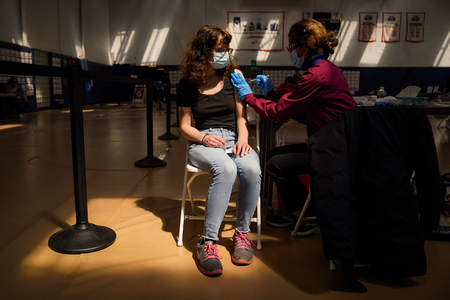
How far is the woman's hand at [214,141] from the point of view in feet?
5.52

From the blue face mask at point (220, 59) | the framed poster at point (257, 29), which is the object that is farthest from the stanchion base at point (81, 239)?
the framed poster at point (257, 29)

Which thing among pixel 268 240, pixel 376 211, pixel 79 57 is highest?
pixel 79 57

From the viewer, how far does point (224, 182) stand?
156 centimetres

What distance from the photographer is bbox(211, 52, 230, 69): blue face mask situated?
1741 mm

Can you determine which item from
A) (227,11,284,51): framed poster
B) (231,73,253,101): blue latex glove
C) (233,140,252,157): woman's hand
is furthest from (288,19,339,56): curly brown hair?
(227,11,284,51): framed poster

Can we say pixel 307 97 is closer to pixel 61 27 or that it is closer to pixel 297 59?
pixel 297 59

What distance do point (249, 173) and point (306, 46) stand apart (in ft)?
2.15

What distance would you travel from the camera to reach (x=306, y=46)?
1.67 meters

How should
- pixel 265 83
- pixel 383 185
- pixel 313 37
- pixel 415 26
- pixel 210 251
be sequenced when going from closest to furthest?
pixel 383 185, pixel 210 251, pixel 313 37, pixel 265 83, pixel 415 26

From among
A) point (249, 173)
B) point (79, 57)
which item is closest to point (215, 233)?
point (249, 173)

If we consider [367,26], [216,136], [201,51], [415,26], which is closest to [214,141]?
[216,136]

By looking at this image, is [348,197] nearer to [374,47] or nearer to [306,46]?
[306,46]

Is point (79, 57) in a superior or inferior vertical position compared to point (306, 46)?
superior

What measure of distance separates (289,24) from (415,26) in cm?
402
